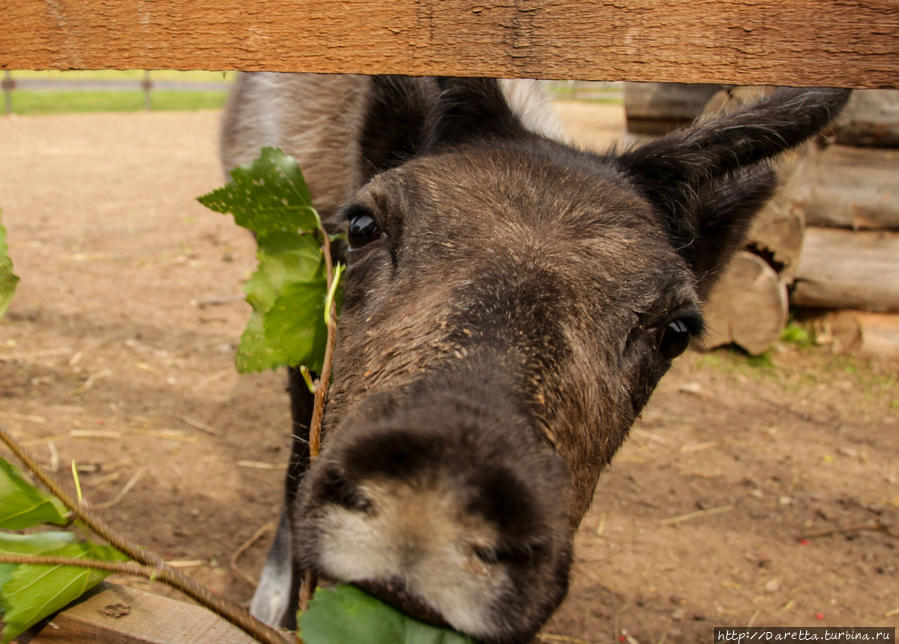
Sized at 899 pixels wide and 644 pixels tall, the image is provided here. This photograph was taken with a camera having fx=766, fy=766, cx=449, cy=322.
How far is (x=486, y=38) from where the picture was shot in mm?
1725

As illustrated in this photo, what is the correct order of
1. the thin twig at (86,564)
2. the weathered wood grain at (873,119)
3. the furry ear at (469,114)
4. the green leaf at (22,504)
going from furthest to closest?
the weathered wood grain at (873,119), the furry ear at (469,114), the green leaf at (22,504), the thin twig at (86,564)

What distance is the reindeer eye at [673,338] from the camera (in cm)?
270

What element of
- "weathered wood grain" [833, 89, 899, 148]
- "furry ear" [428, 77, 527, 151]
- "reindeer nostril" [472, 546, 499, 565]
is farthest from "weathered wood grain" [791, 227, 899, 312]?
"reindeer nostril" [472, 546, 499, 565]

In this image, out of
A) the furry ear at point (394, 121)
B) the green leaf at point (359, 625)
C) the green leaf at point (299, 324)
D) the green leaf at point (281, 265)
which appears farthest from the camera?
the furry ear at point (394, 121)

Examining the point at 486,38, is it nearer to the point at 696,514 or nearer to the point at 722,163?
the point at 722,163

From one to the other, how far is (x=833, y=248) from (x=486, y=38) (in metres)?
7.33

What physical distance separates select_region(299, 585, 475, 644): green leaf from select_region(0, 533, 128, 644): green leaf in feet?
2.02

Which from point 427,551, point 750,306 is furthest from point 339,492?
point 750,306

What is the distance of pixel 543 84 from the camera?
4.68 m

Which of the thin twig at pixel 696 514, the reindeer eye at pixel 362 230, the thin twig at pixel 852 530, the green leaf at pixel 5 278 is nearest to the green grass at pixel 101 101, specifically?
the thin twig at pixel 696 514

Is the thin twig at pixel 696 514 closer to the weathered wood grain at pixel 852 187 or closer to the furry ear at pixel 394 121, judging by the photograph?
the furry ear at pixel 394 121

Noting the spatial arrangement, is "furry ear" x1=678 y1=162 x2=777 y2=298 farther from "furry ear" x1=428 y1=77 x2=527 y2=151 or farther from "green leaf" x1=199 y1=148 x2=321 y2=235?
"green leaf" x1=199 y1=148 x2=321 y2=235

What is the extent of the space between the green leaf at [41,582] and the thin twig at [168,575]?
0.24 ft

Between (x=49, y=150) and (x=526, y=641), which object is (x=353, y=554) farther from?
(x=49, y=150)
